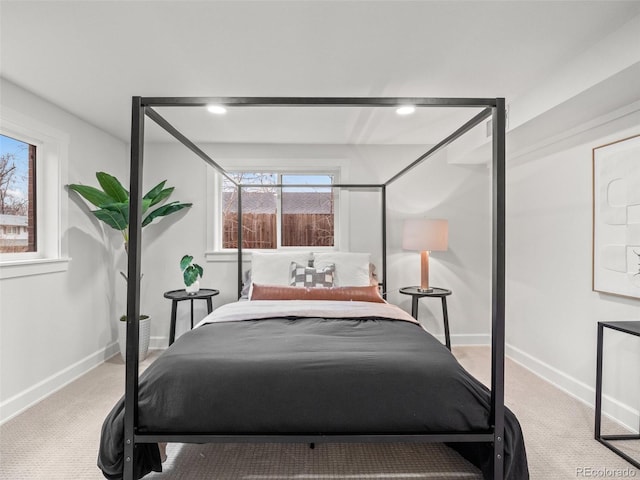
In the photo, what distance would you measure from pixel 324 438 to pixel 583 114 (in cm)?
260

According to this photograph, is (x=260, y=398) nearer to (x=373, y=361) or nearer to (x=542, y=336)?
(x=373, y=361)

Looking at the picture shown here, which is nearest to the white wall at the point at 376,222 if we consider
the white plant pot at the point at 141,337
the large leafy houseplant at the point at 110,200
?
the white plant pot at the point at 141,337

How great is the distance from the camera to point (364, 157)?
13.5ft

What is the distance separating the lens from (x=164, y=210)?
381 centimetres

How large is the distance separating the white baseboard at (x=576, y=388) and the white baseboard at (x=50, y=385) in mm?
4064

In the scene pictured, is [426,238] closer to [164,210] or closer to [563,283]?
[563,283]

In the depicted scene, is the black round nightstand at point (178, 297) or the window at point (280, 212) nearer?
the black round nightstand at point (178, 297)

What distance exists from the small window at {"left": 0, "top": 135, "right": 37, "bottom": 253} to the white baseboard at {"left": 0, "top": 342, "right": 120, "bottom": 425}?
1039 millimetres

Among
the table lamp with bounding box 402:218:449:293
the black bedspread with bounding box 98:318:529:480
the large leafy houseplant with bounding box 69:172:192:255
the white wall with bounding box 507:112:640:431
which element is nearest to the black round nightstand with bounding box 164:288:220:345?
the large leafy houseplant with bounding box 69:172:192:255

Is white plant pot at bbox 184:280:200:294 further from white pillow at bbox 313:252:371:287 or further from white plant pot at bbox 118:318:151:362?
white pillow at bbox 313:252:371:287

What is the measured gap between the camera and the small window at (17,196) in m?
2.69

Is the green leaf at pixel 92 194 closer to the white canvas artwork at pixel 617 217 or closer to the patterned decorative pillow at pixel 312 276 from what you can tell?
the patterned decorative pillow at pixel 312 276

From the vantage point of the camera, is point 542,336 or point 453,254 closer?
point 542,336

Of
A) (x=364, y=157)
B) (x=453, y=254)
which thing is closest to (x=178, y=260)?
(x=364, y=157)
